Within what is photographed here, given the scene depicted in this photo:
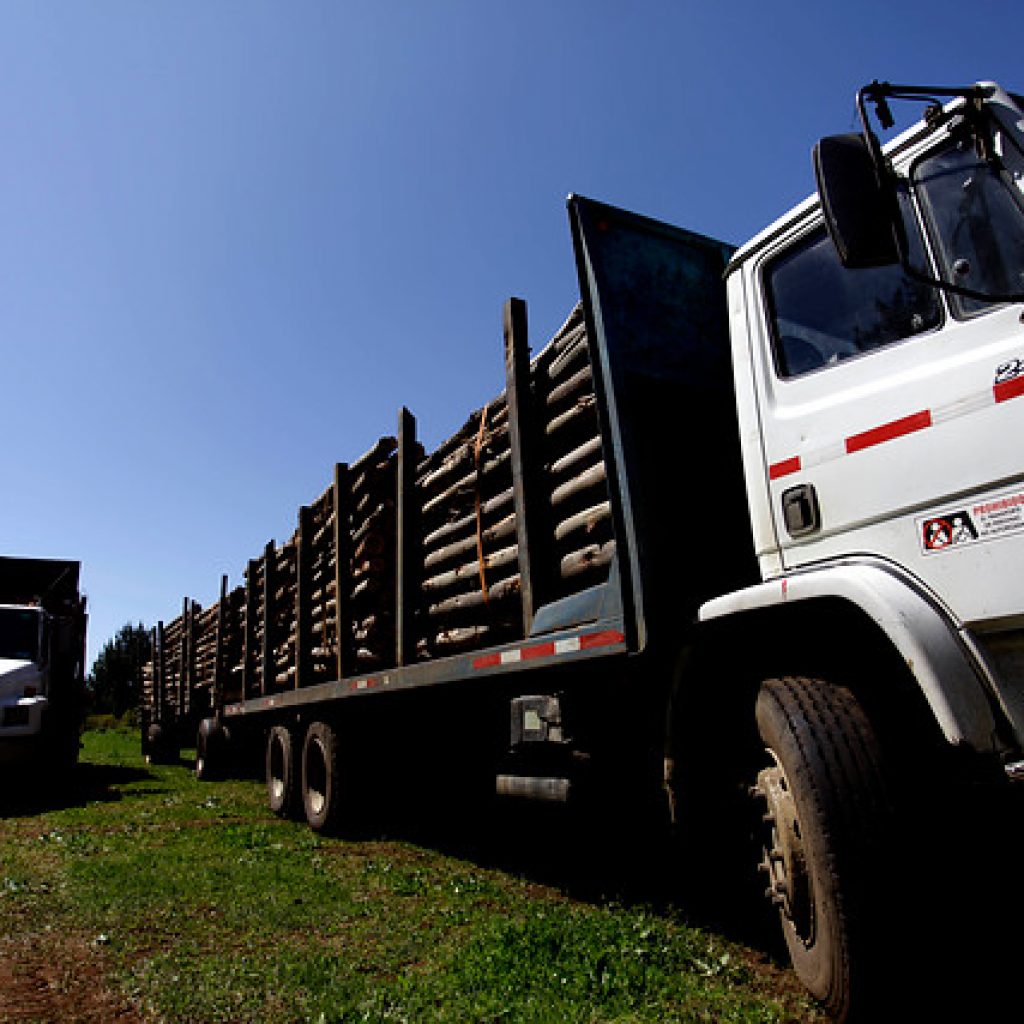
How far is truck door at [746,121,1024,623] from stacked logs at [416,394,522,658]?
216 cm

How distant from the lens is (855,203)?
285 cm

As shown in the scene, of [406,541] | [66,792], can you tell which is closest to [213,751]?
[66,792]

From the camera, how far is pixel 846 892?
278cm

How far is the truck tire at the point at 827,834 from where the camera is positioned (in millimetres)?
2764

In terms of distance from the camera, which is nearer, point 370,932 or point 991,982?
point 991,982

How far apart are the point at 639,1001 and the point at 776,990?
583 mm

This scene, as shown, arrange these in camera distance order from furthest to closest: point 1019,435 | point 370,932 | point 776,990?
point 370,932, point 776,990, point 1019,435

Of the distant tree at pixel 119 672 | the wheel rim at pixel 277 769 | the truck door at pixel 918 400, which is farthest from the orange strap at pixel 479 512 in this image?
the distant tree at pixel 119 672

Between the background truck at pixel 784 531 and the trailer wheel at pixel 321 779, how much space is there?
187 cm

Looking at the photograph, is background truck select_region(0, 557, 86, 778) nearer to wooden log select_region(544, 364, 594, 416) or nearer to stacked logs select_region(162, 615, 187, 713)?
stacked logs select_region(162, 615, 187, 713)

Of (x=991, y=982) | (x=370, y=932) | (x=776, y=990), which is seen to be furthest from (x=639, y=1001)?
(x=370, y=932)

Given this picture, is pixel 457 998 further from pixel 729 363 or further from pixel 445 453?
pixel 445 453

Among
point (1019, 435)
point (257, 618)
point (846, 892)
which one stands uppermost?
point (257, 618)

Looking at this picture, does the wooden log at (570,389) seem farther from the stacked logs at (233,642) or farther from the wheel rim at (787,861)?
the stacked logs at (233,642)
